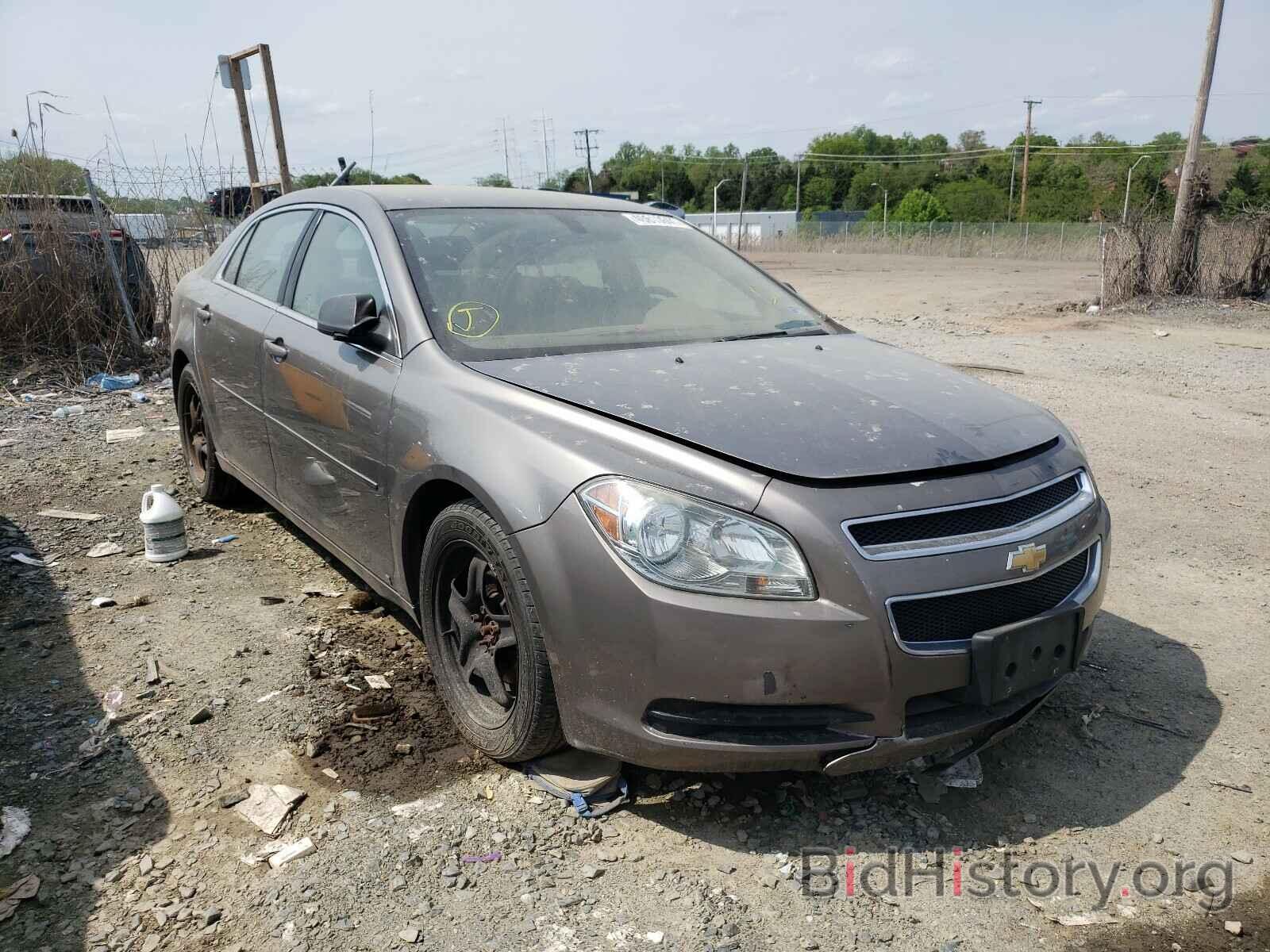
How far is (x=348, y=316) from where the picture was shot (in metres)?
3.33

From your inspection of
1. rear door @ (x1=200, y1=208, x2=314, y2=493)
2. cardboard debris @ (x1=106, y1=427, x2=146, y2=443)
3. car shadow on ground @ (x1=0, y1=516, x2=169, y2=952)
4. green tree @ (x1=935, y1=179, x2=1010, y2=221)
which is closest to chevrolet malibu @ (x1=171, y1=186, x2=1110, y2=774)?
rear door @ (x1=200, y1=208, x2=314, y2=493)

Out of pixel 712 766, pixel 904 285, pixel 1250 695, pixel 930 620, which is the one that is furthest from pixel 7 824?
pixel 904 285

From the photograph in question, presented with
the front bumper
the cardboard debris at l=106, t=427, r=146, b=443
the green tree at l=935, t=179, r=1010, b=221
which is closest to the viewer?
the front bumper

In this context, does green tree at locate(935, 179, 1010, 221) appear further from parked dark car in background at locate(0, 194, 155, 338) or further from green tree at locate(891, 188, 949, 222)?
parked dark car in background at locate(0, 194, 155, 338)

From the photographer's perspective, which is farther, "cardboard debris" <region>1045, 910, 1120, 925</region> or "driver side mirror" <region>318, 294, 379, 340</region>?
"driver side mirror" <region>318, 294, 379, 340</region>

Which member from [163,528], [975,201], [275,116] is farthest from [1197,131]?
[975,201]

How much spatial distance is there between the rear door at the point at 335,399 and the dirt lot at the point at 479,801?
1.82 ft

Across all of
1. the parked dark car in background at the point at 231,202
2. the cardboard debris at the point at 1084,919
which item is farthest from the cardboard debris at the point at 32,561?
the parked dark car in background at the point at 231,202

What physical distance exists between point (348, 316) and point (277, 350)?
851 millimetres

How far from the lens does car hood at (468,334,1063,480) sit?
251 cm

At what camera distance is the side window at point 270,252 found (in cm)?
435
